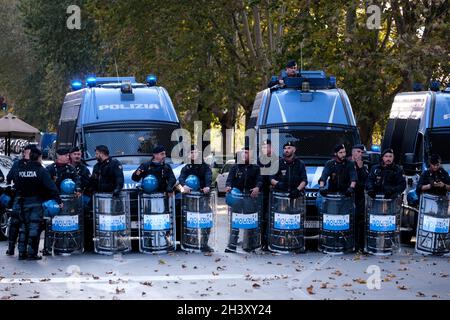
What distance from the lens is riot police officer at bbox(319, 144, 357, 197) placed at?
1742 cm

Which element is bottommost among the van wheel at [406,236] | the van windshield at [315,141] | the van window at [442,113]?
the van wheel at [406,236]

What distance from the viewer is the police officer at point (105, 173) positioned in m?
17.2

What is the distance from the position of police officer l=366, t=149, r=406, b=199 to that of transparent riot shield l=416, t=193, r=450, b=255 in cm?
46

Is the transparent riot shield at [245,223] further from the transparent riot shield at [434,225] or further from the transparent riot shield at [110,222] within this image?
the transparent riot shield at [434,225]

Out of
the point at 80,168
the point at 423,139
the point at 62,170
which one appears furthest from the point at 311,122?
the point at 62,170

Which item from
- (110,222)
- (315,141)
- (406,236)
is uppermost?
(315,141)

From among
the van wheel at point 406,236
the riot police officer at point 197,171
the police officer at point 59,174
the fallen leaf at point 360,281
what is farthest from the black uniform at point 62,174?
the van wheel at point 406,236

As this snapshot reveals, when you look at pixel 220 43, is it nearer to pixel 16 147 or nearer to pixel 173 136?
pixel 16 147

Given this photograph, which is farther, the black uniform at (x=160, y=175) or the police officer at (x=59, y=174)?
the black uniform at (x=160, y=175)

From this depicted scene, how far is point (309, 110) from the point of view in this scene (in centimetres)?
1950

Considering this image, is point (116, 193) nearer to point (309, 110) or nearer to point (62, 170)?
point (62, 170)

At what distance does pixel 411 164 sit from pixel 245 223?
360cm

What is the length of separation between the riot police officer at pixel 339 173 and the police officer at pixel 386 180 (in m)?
0.30
